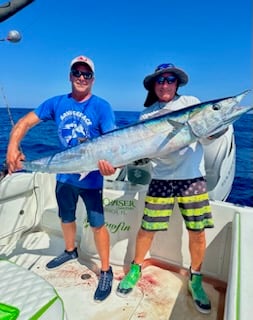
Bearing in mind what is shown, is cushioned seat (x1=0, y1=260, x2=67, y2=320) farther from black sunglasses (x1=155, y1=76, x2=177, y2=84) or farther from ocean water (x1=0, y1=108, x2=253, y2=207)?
ocean water (x1=0, y1=108, x2=253, y2=207)

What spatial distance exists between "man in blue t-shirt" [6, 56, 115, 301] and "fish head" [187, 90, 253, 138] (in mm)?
548

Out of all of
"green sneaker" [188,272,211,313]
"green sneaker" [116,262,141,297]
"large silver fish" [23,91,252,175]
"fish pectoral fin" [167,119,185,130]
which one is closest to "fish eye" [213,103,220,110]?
"large silver fish" [23,91,252,175]

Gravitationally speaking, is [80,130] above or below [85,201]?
above

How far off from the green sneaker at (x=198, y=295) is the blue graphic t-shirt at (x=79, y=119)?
922mm

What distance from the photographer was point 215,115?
1.68m

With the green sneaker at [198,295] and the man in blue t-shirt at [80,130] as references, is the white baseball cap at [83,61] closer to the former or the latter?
the man in blue t-shirt at [80,130]

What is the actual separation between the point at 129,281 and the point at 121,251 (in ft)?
1.13

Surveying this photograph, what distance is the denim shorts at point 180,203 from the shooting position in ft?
6.59

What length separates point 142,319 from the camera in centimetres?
194

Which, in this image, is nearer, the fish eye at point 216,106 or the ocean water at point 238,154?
the fish eye at point 216,106

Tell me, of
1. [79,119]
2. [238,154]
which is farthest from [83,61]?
[238,154]

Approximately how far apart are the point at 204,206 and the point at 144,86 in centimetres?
89

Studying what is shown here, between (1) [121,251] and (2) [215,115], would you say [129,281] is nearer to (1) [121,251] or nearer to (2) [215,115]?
(1) [121,251]

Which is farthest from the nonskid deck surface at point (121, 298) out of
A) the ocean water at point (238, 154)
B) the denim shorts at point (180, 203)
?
the ocean water at point (238, 154)
